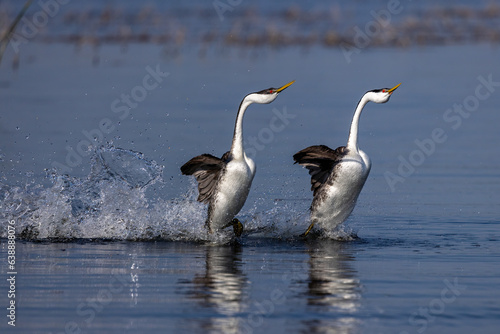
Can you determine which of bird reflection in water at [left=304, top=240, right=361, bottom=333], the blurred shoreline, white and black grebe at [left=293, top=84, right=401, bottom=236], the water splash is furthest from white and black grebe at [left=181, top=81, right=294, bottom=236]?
the blurred shoreline

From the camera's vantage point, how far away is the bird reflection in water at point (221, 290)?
7.65 metres

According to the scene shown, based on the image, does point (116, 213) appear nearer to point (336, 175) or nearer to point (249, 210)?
point (249, 210)

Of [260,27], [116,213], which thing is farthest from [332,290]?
[260,27]

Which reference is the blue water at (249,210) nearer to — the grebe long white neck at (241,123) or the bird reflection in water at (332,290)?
the bird reflection in water at (332,290)

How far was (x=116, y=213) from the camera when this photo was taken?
12016mm

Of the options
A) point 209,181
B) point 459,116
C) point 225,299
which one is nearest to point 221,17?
point 459,116

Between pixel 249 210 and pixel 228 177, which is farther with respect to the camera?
pixel 249 210

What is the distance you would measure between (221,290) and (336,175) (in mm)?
3186

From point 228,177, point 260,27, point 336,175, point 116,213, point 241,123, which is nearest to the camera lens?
point 228,177

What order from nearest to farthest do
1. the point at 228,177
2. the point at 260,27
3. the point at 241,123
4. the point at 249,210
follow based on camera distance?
the point at 228,177 → the point at 241,123 → the point at 249,210 → the point at 260,27

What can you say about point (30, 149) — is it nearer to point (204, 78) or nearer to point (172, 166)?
point (172, 166)

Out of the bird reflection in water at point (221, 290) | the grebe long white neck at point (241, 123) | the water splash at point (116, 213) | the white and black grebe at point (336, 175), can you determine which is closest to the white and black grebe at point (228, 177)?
the grebe long white neck at point (241, 123)

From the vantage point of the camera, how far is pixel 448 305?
8211mm

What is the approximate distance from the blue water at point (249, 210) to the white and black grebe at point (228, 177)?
331 mm
